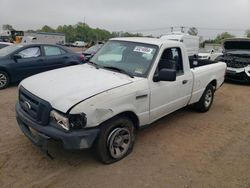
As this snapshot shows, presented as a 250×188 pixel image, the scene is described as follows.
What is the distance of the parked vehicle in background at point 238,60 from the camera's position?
10781 millimetres

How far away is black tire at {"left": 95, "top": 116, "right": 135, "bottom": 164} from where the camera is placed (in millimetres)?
3730

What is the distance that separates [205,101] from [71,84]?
3.85 meters

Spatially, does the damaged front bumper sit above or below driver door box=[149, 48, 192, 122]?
below

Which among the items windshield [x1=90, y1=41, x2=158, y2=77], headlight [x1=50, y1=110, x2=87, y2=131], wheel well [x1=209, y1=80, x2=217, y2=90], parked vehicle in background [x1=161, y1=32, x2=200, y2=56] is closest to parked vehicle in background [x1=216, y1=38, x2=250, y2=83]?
wheel well [x1=209, y1=80, x2=217, y2=90]

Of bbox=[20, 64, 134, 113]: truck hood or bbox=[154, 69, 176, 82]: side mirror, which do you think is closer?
bbox=[20, 64, 134, 113]: truck hood

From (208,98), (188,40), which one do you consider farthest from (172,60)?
(188,40)

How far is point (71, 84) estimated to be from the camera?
12.7ft

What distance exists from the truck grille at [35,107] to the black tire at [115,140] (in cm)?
77

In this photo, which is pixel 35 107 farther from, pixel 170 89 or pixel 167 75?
pixel 170 89

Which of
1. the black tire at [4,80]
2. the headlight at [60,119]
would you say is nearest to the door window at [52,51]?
the black tire at [4,80]

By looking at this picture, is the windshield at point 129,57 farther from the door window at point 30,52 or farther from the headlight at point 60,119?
the door window at point 30,52

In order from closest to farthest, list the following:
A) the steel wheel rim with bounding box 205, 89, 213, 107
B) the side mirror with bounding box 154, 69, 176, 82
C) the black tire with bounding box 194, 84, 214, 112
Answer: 1. the side mirror with bounding box 154, 69, 176, 82
2. the black tire with bounding box 194, 84, 214, 112
3. the steel wheel rim with bounding box 205, 89, 213, 107

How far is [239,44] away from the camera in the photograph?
40.5 feet

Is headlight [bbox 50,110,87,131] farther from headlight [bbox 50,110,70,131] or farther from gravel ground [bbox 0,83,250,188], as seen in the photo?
gravel ground [bbox 0,83,250,188]
